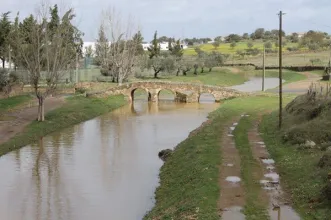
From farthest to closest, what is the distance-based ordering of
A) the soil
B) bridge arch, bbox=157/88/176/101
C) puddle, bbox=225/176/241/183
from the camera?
bridge arch, bbox=157/88/176/101, the soil, puddle, bbox=225/176/241/183

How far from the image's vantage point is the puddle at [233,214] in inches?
602

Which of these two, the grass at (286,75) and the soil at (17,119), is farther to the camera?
the grass at (286,75)

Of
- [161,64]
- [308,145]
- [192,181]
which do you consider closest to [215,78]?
[161,64]

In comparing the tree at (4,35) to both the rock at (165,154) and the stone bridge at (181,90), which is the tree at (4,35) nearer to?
the stone bridge at (181,90)

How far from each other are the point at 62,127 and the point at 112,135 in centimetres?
531

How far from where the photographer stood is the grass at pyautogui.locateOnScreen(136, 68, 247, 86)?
291 ft

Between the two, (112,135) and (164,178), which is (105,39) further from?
(164,178)

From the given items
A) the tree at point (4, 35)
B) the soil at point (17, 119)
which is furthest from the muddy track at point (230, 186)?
the tree at point (4, 35)

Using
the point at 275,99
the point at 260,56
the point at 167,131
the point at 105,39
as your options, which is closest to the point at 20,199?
the point at 167,131

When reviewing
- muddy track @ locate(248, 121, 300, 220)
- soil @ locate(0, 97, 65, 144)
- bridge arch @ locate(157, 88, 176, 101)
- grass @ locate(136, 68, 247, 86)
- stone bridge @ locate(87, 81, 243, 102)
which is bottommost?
muddy track @ locate(248, 121, 300, 220)

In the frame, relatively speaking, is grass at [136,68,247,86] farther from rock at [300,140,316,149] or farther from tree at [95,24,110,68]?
rock at [300,140,316,149]

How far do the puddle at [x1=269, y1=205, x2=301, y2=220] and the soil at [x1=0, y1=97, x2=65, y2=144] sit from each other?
21.7 metres

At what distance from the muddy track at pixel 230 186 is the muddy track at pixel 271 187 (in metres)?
0.93

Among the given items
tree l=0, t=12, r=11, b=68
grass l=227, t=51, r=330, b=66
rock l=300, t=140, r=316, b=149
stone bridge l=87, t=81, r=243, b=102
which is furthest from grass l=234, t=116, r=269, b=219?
grass l=227, t=51, r=330, b=66
